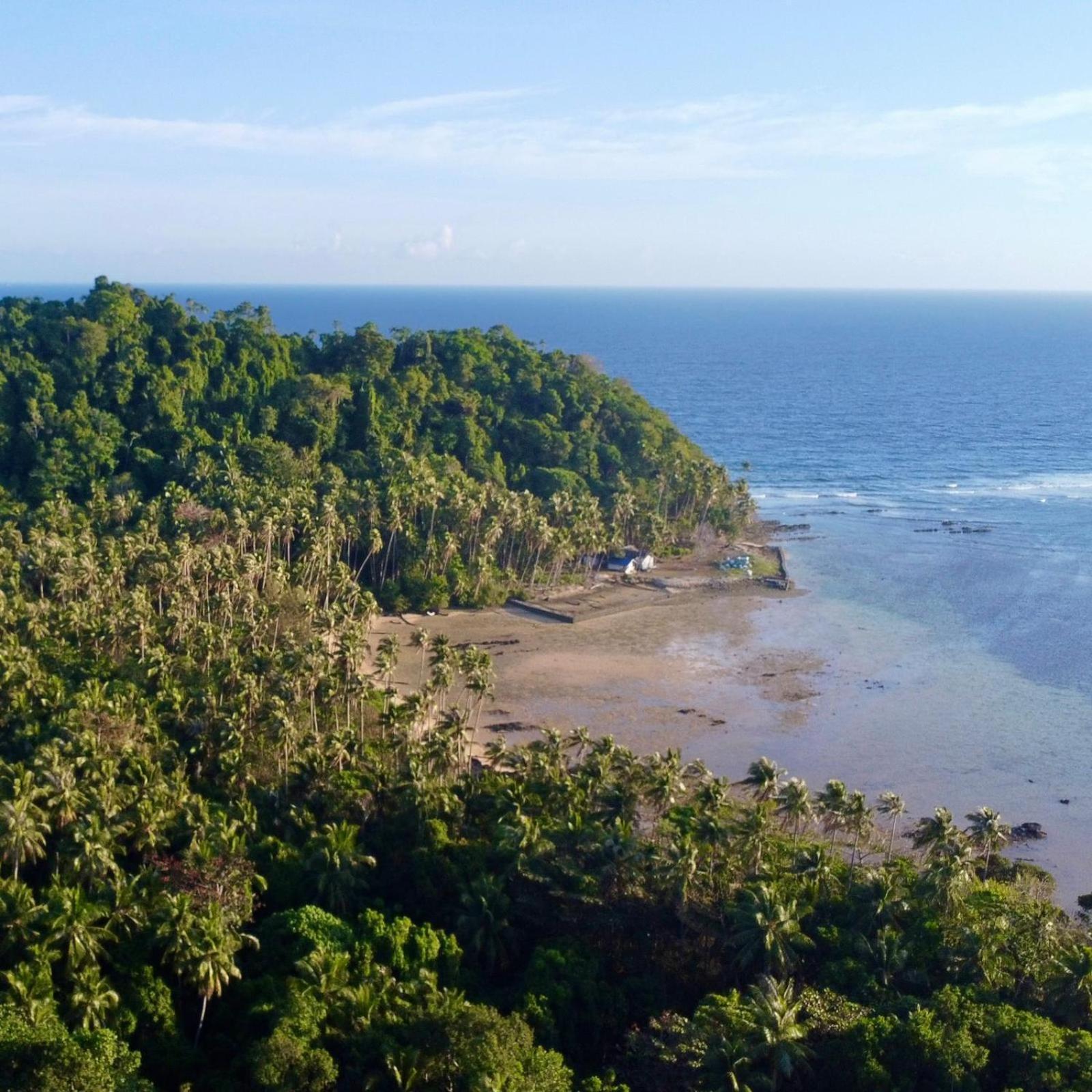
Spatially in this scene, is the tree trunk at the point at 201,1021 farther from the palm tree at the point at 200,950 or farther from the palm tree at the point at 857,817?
the palm tree at the point at 857,817

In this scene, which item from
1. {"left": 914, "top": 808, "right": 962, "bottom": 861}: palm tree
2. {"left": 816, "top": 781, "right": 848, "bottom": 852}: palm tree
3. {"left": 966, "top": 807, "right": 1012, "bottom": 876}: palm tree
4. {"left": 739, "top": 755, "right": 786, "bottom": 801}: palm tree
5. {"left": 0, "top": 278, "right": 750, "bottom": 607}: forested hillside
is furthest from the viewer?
{"left": 0, "top": 278, "right": 750, "bottom": 607}: forested hillside

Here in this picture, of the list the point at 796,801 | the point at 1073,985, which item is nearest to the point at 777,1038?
the point at 1073,985

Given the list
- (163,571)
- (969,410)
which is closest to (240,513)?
(163,571)

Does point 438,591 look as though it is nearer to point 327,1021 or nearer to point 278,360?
point 278,360

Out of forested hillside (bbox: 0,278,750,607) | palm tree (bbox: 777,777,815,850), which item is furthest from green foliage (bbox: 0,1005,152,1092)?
forested hillside (bbox: 0,278,750,607)

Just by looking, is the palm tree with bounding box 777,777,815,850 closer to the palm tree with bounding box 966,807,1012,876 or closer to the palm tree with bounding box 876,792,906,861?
the palm tree with bounding box 876,792,906,861
